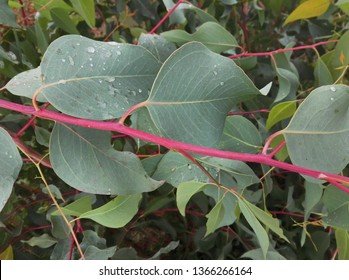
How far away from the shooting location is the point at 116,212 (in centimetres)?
55

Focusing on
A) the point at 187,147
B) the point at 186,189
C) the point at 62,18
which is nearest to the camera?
the point at 187,147

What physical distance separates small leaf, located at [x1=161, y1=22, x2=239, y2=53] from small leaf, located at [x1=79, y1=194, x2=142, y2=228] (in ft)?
0.70

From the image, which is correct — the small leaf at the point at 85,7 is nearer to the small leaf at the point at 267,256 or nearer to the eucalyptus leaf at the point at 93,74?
the eucalyptus leaf at the point at 93,74

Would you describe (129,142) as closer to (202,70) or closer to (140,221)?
(140,221)

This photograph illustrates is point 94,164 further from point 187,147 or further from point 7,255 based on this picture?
point 7,255

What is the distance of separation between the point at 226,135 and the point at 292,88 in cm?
17

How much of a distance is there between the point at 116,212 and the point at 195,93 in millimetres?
179

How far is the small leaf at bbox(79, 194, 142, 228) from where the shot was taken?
543 millimetres

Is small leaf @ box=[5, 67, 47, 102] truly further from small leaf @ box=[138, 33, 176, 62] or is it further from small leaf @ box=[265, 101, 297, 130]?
small leaf @ box=[265, 101, 297, 130]

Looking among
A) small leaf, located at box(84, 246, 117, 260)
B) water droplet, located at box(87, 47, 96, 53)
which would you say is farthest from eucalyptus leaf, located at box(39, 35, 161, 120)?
small leaf, located at box(84, 246, 117, 260)

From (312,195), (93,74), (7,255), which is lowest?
(7,255)

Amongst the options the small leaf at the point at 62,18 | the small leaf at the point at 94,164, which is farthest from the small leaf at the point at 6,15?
the small leaf at the point at 94,164

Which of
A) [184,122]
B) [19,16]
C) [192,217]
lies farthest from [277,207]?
[19,16]

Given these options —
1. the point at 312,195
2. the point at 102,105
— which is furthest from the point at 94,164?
the point at 312,195
